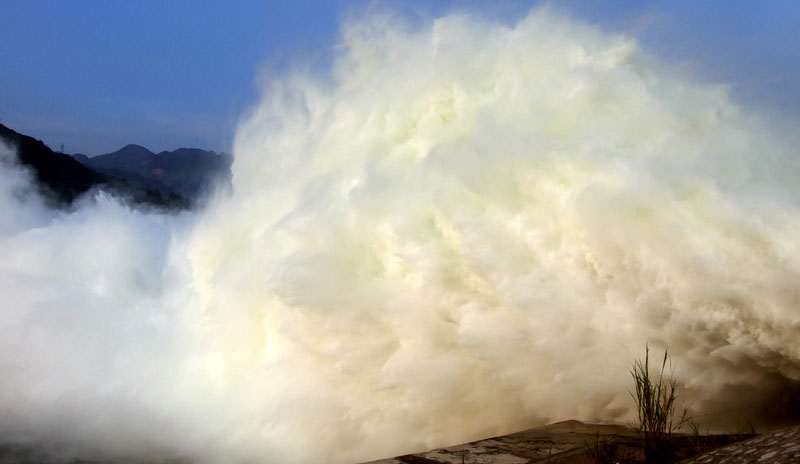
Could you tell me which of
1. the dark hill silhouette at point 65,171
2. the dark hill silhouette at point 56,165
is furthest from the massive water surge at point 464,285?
the dark hill silhouette at point 56,165

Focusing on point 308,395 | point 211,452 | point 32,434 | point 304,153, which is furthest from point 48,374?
point 304,153

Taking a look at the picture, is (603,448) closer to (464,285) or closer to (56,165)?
(464,285)

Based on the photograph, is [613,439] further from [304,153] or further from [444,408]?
[304,153]

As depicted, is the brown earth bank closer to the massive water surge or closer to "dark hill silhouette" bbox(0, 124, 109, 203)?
the massive water surge

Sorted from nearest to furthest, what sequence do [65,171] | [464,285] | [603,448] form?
[603,448] → [464,285] → [65,171]

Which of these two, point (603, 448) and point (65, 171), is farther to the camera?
point (65, 171)

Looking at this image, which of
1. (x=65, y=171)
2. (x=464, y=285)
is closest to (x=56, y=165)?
(x=65, y=171)

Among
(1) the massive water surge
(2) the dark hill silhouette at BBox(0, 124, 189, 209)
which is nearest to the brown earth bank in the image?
(1) the massive water surge
